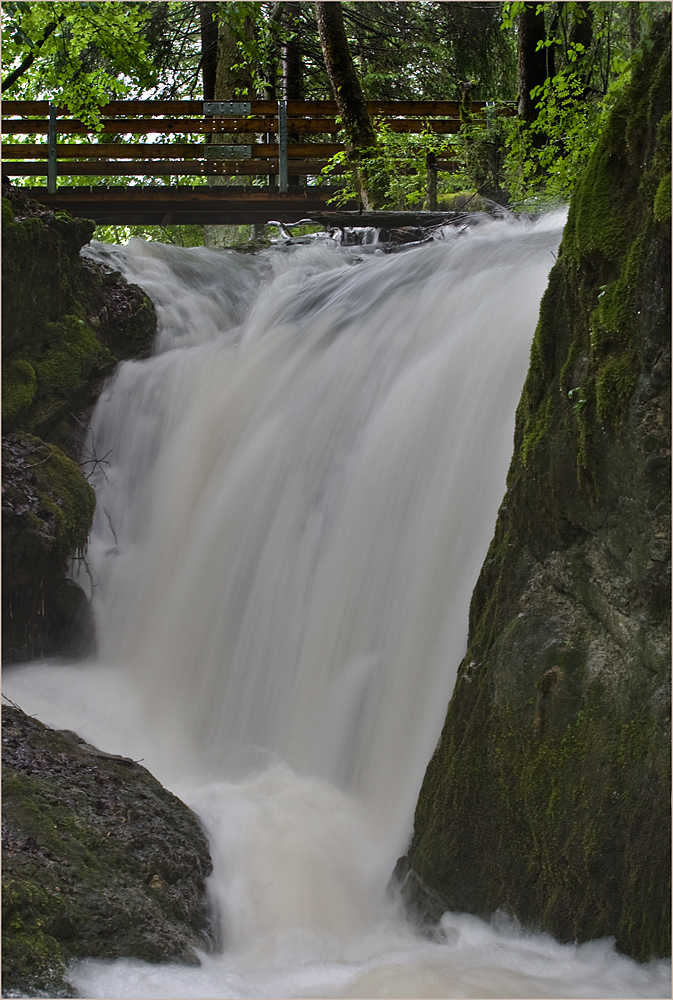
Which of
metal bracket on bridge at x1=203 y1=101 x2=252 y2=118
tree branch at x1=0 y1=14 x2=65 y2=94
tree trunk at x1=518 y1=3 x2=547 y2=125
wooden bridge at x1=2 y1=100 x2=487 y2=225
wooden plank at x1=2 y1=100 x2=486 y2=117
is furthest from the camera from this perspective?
metal bracket on bridge at x1=203 y1=101 x2=252 y2=118

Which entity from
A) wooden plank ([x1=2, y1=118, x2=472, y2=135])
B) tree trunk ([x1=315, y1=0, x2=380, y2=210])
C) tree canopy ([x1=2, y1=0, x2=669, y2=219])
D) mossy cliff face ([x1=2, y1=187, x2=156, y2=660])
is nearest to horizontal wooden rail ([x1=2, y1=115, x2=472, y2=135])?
wooden plank ([x1=2, y1=118, x2=472, y2=135])

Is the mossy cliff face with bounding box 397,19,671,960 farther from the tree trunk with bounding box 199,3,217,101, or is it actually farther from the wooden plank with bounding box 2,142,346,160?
the tree trunk with bounding box 199,3,217,101

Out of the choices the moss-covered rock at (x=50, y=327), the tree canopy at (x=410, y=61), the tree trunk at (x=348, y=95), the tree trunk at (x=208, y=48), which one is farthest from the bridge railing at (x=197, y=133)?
the moss-covered rock at (x=50, y=327)

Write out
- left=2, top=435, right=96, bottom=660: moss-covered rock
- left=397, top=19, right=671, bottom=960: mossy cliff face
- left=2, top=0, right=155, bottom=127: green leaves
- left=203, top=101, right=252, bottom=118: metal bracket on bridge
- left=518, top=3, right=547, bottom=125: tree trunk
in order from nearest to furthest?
1. left=397, top=19, right=671, bottom=960: mossy cliff face
2. left=2, top=435, right=96, bottom=660: moss-covered rock
3. left=2, top=0, right=155, bottom=127: green leaves
4. left=518, top=3, right=547, bottom=125: tree trunk
5. left=203, top=101, right=252, bottom=118: metal bracket on bridge

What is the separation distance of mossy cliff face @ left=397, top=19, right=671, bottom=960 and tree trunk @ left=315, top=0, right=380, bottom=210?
8148 millimetres

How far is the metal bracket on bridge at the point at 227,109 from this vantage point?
12.4 metres

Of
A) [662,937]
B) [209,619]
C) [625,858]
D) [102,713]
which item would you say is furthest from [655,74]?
[102,713]

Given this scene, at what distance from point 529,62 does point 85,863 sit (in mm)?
10220

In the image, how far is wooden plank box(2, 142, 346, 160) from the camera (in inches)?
460

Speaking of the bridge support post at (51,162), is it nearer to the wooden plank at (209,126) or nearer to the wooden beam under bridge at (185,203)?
the wooden beam under bridge at (185,203)

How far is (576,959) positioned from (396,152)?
32.9ft

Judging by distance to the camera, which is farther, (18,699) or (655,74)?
(18,699)

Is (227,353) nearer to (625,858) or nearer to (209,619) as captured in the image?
(209,619)

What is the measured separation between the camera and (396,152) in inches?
435
